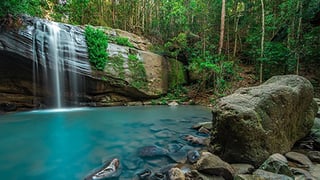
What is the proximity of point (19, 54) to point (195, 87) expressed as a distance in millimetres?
8538

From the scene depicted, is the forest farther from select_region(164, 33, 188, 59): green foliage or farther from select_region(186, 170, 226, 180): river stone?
select_region(186, 170, 226, 180): river stone

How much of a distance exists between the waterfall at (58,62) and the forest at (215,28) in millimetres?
1226

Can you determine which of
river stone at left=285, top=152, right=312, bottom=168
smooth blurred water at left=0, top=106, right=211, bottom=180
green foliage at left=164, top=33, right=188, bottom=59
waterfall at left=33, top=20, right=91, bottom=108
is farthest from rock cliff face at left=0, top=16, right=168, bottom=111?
river stone at left=285, top=152, right=312, bottom=168

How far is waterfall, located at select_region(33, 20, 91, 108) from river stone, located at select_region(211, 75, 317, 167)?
771cm

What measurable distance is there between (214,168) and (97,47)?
28.1ft

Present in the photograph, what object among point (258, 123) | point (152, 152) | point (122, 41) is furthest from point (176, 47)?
point (258, 123)

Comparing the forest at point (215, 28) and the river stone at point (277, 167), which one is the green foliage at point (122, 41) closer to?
the forest at point (215, 28)

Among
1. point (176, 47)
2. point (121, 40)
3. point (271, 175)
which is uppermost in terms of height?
point (121, 40)

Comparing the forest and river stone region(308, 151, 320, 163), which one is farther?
the forest

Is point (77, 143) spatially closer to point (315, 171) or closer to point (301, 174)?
point (301, 174)

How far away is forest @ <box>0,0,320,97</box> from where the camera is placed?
28.1 ft

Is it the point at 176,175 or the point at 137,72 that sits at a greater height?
the point at 137,72

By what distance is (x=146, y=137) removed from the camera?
4719 mm

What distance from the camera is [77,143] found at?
432 cm
